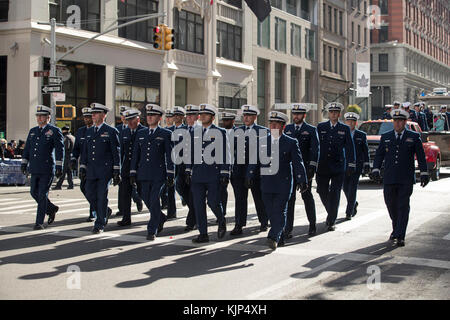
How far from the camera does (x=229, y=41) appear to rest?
44000mm

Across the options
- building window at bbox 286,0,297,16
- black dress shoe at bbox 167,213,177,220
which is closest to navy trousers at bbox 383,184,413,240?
black dress shoe at bbox 167,213,177,220

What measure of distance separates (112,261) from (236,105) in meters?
36.9

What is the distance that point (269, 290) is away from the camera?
271 inches

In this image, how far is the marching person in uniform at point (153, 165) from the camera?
10.4 metres

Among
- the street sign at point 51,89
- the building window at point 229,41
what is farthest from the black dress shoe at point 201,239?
the building window at point 229,41

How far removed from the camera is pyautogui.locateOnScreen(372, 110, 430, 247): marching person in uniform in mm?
9938

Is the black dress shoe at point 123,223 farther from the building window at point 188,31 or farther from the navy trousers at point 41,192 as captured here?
the building window at point 188,31

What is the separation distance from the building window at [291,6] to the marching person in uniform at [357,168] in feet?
130

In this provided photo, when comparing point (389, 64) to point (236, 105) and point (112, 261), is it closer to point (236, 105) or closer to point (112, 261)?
point (236, 105)

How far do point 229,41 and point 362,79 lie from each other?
76.9ft

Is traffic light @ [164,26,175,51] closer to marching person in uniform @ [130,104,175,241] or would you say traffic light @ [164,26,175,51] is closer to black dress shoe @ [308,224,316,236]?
marching person in uniform @ [130,104,175,241]

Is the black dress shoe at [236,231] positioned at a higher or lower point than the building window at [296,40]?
lower

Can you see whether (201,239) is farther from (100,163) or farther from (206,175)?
(100,163)

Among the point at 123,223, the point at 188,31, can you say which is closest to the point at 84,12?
the point at 188,31
